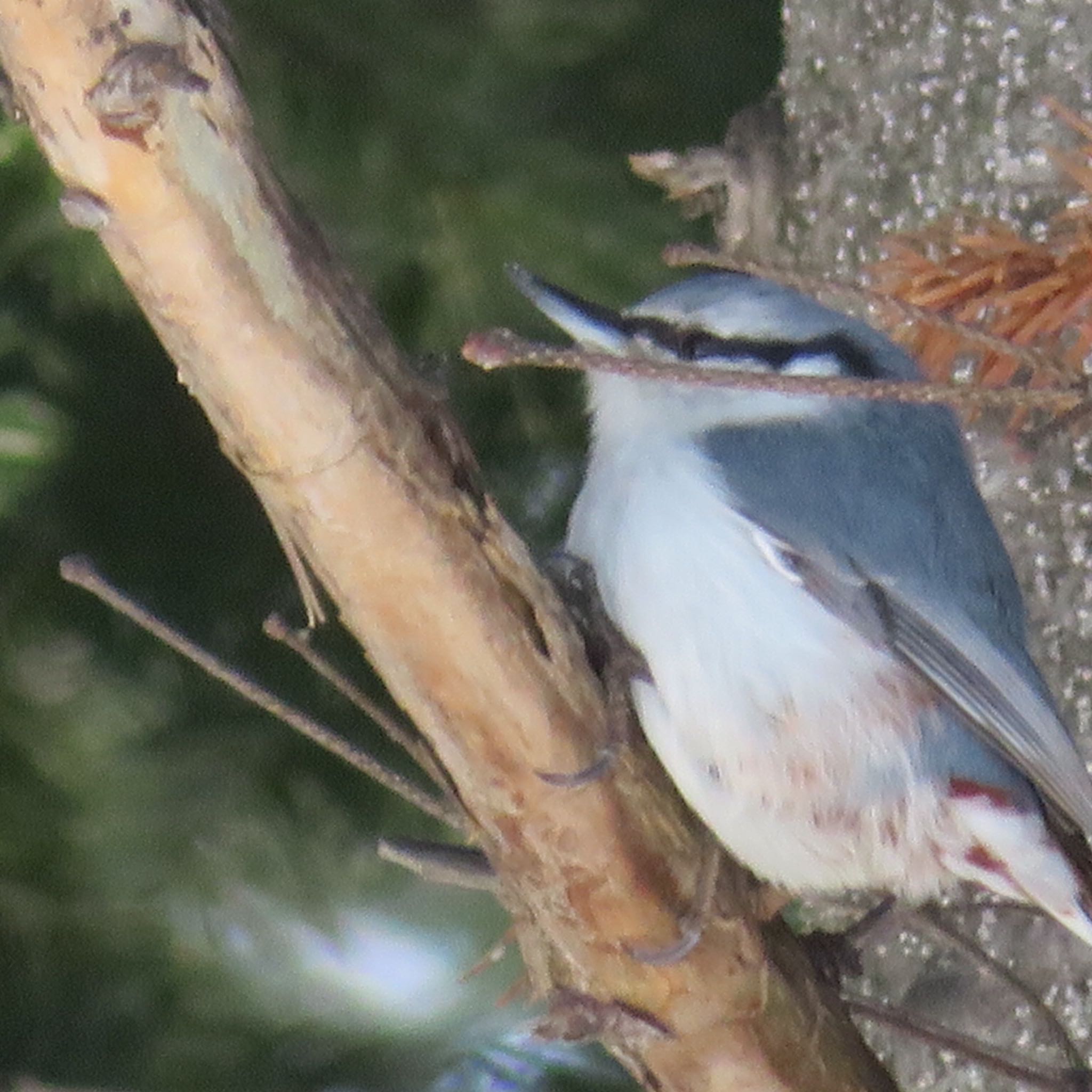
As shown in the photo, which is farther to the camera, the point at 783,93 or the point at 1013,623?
the point at 783,93

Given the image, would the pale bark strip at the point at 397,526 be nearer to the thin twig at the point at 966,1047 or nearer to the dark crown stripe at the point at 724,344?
the thin twig at the point at 966,1047

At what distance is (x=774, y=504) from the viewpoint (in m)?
0.54

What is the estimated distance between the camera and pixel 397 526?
16.5 inches

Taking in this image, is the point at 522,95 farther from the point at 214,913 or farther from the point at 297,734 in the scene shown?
the point at 214,913

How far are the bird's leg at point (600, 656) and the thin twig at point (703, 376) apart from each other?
0.13 metres

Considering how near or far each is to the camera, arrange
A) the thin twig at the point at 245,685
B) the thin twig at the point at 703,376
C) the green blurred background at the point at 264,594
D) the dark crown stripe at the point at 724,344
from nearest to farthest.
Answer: the thin twig at the point at 703,376
the thin twig at the point at 245,685
the dark crown stripe at the point at 724,344
the green blurred background at the point at 264,594

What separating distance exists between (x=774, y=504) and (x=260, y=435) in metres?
0.21

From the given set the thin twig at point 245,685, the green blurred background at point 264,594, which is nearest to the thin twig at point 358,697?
the thin twig at point 245,685

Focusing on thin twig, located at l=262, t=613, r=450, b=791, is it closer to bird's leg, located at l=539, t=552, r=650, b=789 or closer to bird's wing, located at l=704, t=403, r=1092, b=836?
bird's leg, located at l=539, t=552, r=650, b=789

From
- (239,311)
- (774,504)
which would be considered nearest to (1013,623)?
(774,504)

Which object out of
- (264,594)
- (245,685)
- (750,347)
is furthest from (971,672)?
(264,594)

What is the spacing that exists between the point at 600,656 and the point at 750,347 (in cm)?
15

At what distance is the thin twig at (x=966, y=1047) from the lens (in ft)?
1.65

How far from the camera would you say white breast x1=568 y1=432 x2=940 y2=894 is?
A: 19.5 inches
